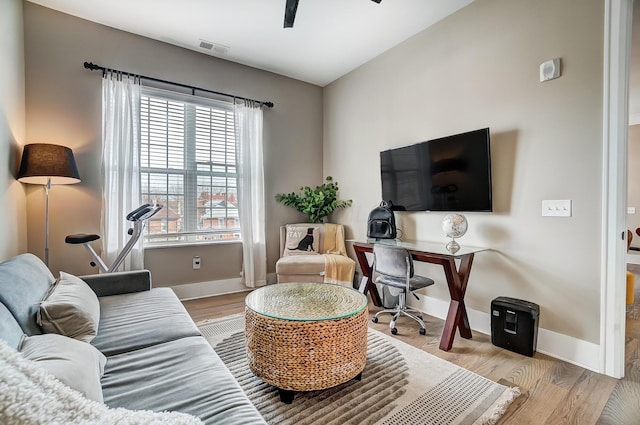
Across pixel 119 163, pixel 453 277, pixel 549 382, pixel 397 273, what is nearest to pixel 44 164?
pixel 119 163

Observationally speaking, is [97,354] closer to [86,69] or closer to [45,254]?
[45,254]

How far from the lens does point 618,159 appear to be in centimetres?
193

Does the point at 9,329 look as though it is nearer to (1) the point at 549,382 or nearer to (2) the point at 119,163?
(2) the point at 119,163

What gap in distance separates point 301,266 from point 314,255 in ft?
1.06

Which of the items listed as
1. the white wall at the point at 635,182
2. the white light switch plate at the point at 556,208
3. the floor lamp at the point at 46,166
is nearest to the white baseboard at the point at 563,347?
the white light switch plate at the point at 556,208

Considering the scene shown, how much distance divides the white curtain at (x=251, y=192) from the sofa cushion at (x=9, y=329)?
2653 mm

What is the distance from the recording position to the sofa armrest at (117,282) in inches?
88.2

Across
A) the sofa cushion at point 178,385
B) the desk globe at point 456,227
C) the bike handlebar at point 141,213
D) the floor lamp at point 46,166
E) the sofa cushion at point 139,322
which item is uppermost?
the floor lamp at point 46,166

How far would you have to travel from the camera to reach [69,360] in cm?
98

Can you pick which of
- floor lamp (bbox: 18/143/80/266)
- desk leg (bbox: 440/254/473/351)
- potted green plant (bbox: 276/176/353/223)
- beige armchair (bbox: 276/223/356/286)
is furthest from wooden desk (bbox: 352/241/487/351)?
floor lamp (bbox: 18/143/80/266)

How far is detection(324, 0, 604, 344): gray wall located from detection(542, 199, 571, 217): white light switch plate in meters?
0.04

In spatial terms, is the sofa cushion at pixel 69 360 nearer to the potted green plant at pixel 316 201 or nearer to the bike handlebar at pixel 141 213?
the bike handlebar at pixel 141 213

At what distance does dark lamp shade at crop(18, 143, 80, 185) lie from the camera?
7.84 ft

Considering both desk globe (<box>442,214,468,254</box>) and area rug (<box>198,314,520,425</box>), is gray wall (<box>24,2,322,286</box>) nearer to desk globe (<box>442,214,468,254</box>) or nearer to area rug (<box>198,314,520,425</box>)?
area rug (<box>198,314,520,425</box>)
